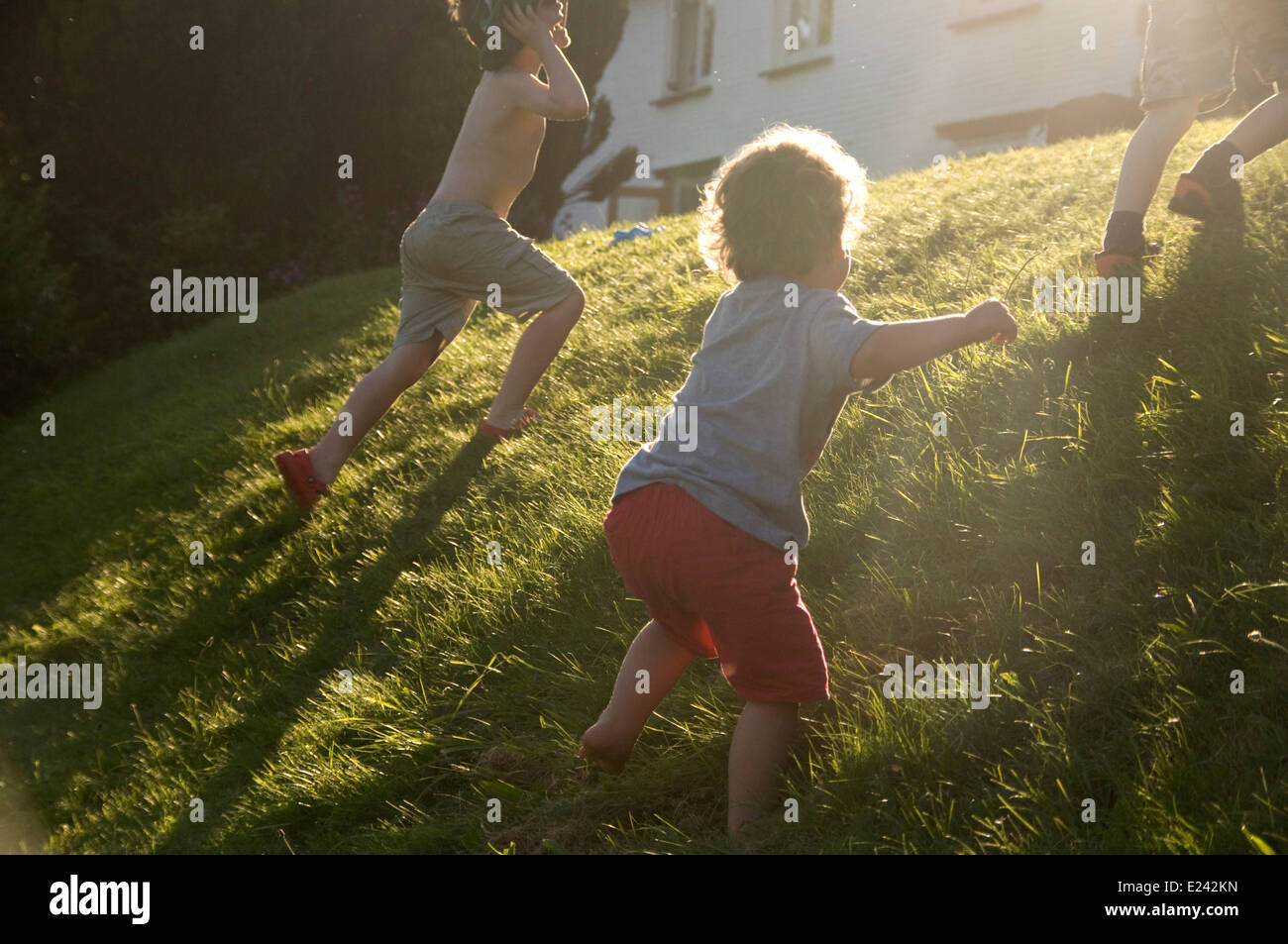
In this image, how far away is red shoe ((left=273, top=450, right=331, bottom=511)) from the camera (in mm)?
4625

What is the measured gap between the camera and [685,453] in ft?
7.97

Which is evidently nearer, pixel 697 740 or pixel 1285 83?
pixel 697 740

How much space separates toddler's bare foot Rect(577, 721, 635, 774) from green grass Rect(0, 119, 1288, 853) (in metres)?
0.11

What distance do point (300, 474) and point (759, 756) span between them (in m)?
2.84

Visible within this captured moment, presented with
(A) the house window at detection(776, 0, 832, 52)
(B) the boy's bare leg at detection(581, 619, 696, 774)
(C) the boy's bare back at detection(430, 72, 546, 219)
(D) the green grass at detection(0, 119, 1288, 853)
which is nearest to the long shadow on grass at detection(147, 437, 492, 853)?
(D) the green grass at detection(0, 119, 1288, 853)

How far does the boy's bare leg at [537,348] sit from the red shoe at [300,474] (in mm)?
810

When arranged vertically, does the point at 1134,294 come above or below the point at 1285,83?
below

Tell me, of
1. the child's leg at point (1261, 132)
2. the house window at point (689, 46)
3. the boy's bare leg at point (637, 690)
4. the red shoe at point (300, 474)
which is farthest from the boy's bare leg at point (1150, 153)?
the house window at point (689, 46)

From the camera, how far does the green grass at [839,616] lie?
2.25 meters

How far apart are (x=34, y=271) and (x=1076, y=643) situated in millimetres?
9858

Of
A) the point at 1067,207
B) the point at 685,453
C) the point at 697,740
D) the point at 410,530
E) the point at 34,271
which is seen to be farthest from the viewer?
the point at 34,271

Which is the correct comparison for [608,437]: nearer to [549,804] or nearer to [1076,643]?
[549,804]

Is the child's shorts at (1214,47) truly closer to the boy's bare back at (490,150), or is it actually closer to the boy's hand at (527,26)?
the boy's hand at (527,26)
